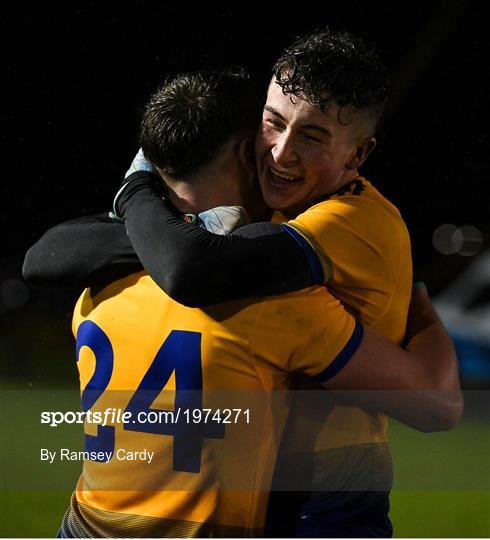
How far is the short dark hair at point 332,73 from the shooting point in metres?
2.03

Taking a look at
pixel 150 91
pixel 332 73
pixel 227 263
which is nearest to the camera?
pixel 227 263

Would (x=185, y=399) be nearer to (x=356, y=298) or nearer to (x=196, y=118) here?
(x=356, y=298)

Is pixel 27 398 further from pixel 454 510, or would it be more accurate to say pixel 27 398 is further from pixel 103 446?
pixel 103 446

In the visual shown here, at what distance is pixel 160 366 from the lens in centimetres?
192

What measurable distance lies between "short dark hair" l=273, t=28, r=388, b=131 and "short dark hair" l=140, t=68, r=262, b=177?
0.33ft

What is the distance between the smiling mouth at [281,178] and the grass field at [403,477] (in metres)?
1.31

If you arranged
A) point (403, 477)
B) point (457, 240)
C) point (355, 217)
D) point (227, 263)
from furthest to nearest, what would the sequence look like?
point (457, 240)
point (403, 477)
point (355, 217)
point (227, 263)

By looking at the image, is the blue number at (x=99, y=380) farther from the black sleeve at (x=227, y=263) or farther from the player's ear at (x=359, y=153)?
the player's ear at (x=359, y=153)

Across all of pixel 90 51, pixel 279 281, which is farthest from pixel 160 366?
pixel 90 51

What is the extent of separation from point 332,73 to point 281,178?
0.24m

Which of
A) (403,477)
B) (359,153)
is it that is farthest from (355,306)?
(403,477)

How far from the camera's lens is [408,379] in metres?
1.92

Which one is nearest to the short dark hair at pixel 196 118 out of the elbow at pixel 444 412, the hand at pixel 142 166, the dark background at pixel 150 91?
the hand at pixel 142 166

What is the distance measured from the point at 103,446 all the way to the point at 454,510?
2929 mm
